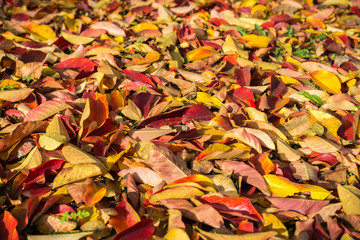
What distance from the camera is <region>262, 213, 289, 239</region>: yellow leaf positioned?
1107 millimetres

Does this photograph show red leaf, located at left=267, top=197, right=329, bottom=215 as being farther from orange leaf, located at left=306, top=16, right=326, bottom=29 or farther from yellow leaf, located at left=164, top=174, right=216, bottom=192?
orange leaf, located at left=306, top=16, right=326, bottom=29

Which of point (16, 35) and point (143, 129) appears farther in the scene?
point (16, 35)

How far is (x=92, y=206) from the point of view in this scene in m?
1.20

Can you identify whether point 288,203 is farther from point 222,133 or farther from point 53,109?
A: point 53,109

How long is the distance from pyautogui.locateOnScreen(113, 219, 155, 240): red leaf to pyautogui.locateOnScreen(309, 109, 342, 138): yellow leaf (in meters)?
0.86

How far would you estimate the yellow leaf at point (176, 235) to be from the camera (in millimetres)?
1050

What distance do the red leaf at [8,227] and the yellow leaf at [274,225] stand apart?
0.74 metres

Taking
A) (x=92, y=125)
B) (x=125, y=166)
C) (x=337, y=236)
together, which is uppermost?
(x=92, y=125)

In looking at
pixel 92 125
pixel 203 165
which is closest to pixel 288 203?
Result: pixel 203 165

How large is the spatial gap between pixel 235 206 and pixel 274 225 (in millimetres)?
129

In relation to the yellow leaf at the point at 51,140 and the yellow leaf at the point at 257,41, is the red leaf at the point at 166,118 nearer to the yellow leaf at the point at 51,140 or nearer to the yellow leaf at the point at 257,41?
the yellow leaf at the point at 51,140

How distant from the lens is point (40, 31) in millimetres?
2250

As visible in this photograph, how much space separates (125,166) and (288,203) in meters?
0.58

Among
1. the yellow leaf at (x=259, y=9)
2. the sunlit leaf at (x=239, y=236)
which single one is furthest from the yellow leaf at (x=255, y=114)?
the yellow leaf at (x=259, y=9)
